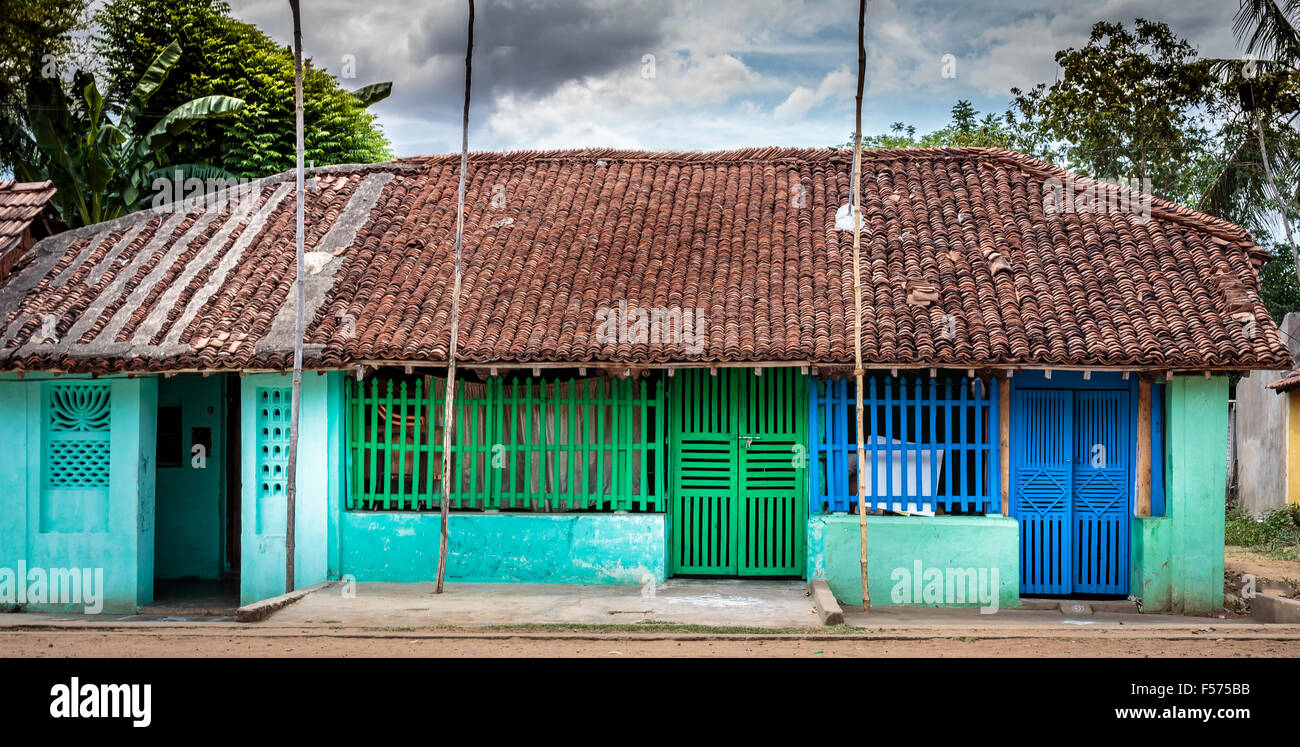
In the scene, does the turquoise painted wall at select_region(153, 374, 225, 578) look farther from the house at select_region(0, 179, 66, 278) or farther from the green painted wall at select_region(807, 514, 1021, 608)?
the green painted wall at select_region(807, 514, 1021, 608)

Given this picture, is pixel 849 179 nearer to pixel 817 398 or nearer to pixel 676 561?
pixel 817 398

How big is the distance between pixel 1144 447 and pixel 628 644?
19.9 feet

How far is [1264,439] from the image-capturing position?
68.1ft

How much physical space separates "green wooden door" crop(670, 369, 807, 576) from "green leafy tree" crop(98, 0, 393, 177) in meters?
14.5

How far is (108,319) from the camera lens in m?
11.5

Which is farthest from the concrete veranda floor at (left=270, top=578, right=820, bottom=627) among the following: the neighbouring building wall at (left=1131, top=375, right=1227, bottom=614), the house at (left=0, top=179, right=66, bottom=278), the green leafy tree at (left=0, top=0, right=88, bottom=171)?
the green leafy tree at (left=0, top=0, right=88, bottom=171)

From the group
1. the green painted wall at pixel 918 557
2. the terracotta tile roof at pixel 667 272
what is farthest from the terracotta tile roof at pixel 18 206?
the green painted wall at pixel 918 557

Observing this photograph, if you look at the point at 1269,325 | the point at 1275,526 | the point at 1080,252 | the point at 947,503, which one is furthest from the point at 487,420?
the point at 1275,526

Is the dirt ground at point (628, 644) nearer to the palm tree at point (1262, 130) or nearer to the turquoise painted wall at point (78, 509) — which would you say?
the turquoise painted wall at point (78, 509)

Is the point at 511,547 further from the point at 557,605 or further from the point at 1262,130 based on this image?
the point at 1262,130

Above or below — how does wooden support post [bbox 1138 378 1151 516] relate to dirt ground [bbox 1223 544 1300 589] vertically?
above

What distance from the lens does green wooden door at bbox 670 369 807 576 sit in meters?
11.6

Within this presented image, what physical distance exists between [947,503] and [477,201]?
7235 millimetres

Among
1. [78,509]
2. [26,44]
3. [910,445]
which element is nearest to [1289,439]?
[910,445]
